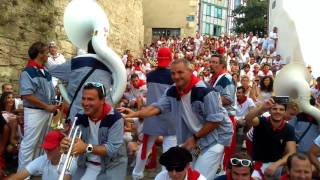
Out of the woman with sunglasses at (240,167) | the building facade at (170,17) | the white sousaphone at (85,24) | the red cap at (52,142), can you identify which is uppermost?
the building facade at (170,17)

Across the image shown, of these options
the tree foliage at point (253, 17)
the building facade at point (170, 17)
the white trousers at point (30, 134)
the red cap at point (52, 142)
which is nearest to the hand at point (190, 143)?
the red cap at point (52, 142)

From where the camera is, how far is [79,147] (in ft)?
12.9

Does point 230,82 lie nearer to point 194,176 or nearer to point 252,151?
point 252,151

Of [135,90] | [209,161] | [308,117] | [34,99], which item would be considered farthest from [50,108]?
[308,117]

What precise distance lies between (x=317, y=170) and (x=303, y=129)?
2.84 ft

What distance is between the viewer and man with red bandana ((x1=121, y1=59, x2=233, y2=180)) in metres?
5.00

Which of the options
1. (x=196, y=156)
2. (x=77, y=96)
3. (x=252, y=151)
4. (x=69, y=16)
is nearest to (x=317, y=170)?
(x=252, y=151)

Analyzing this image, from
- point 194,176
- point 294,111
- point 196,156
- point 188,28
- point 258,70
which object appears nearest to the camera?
point 194,176

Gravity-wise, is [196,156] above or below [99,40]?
below

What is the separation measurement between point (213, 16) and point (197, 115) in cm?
6267

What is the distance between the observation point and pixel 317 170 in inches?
214

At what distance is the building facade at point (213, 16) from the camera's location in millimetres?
62969

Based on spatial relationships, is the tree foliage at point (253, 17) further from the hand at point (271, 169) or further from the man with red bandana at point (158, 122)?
the hand at point (271, 169)

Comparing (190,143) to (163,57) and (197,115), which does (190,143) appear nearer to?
Result: (197,115)
